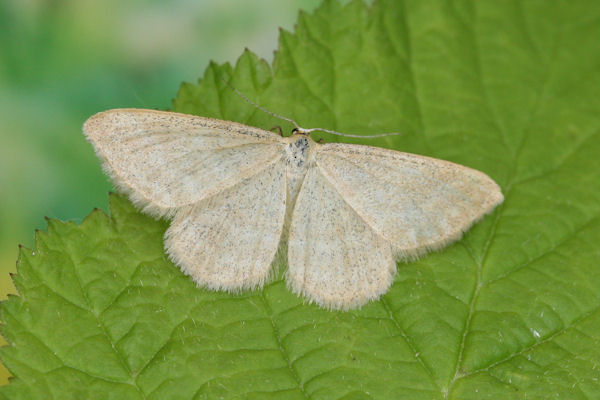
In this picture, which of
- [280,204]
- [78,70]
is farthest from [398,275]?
[78,70]

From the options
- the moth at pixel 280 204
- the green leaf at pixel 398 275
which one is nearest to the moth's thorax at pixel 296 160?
the moth at pixel 280 204

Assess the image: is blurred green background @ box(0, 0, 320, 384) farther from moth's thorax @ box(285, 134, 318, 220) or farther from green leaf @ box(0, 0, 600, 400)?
moth's thorax @ box(285, 134, 318, 220)

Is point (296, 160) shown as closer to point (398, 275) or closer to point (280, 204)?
point (280, 204)

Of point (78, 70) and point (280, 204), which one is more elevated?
point (78, 70)

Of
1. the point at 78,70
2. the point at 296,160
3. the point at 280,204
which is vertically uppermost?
the point at 78,70

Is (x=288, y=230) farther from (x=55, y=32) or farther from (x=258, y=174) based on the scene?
(x=55, y=32)

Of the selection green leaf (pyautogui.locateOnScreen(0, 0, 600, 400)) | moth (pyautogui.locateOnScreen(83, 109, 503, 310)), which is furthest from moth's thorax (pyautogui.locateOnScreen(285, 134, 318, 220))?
green leaf (pyautogui.locateOnScreen(0, 0, 600, 400))
